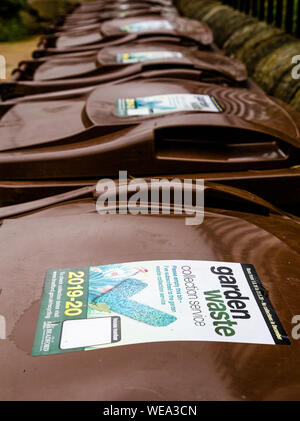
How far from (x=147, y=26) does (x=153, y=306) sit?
11.1 ft

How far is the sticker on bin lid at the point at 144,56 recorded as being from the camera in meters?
2.96

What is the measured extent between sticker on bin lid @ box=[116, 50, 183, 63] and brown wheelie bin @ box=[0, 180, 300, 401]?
1614 mm

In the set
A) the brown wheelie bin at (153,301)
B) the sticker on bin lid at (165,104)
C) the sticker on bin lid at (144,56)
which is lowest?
the brown wheelie bin at (153,301)

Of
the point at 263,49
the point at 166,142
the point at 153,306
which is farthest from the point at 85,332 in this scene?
the point at 263,49

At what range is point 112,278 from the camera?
117 cm

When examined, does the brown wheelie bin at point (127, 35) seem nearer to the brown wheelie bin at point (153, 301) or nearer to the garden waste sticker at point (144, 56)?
the garden waste sticker at point (144, 56)

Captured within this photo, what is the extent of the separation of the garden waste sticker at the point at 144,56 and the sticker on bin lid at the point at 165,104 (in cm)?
86

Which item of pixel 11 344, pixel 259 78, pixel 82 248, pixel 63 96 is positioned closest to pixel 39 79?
pixel 63 96

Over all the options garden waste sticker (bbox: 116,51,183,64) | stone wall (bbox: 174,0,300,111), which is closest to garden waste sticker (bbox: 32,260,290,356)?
stone wall (bbox: 174,0,300,111)

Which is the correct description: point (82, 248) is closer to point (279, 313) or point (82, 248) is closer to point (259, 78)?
point (279, 313)

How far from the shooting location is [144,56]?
9.88 ft

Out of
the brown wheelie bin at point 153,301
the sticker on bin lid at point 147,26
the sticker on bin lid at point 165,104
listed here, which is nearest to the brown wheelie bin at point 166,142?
the sticker on bin lid at point 165,104

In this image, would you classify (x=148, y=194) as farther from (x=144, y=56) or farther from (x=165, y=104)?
(x=144, y=56)

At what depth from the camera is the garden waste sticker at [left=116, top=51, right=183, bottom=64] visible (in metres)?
2.96
